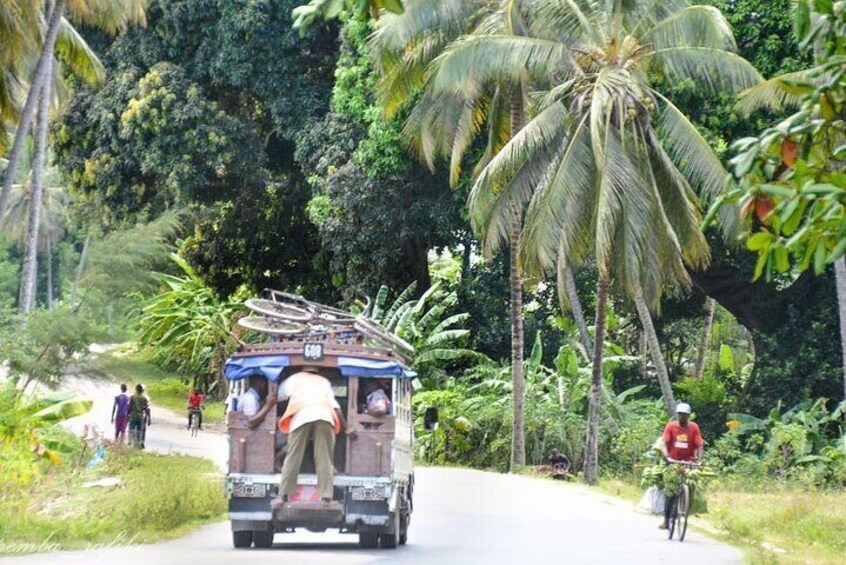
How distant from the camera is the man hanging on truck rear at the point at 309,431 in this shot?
1645 cm

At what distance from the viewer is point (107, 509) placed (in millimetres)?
19547

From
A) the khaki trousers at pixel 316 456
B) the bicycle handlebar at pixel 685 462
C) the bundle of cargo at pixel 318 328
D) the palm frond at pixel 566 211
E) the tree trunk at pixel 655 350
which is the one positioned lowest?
the khaki trousers at pixel 316 456

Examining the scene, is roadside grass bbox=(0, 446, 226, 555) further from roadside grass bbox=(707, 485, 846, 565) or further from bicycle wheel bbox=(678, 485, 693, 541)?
roadside grass bbox=(707, 485, 846, 565)

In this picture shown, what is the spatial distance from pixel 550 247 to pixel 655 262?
6.30ft

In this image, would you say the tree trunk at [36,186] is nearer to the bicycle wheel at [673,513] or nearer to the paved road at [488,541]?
the paved road at [488,541]

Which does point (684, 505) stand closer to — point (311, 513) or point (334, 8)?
point (311, 513)

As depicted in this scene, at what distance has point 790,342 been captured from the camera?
35.7m

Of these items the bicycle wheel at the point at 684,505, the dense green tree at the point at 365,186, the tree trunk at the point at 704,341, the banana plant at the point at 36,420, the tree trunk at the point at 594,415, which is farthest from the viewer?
the tree trunk at the point at 704,341

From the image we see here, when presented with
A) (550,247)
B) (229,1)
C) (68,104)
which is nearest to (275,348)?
(550,247)

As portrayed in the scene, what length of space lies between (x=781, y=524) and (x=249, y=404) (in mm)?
8139

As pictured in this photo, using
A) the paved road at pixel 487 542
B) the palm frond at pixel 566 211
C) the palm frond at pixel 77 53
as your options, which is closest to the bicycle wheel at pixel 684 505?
the paved road at pixel 487 542

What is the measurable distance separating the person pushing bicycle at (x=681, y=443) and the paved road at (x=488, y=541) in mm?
979

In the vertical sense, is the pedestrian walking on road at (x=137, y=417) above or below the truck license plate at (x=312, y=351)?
above

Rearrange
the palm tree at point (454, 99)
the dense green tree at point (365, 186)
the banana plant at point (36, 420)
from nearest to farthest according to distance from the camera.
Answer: the banana plant at point (36, 420)
the palm tree at point (454, 99)
the dense green tree at point (365, 186)
